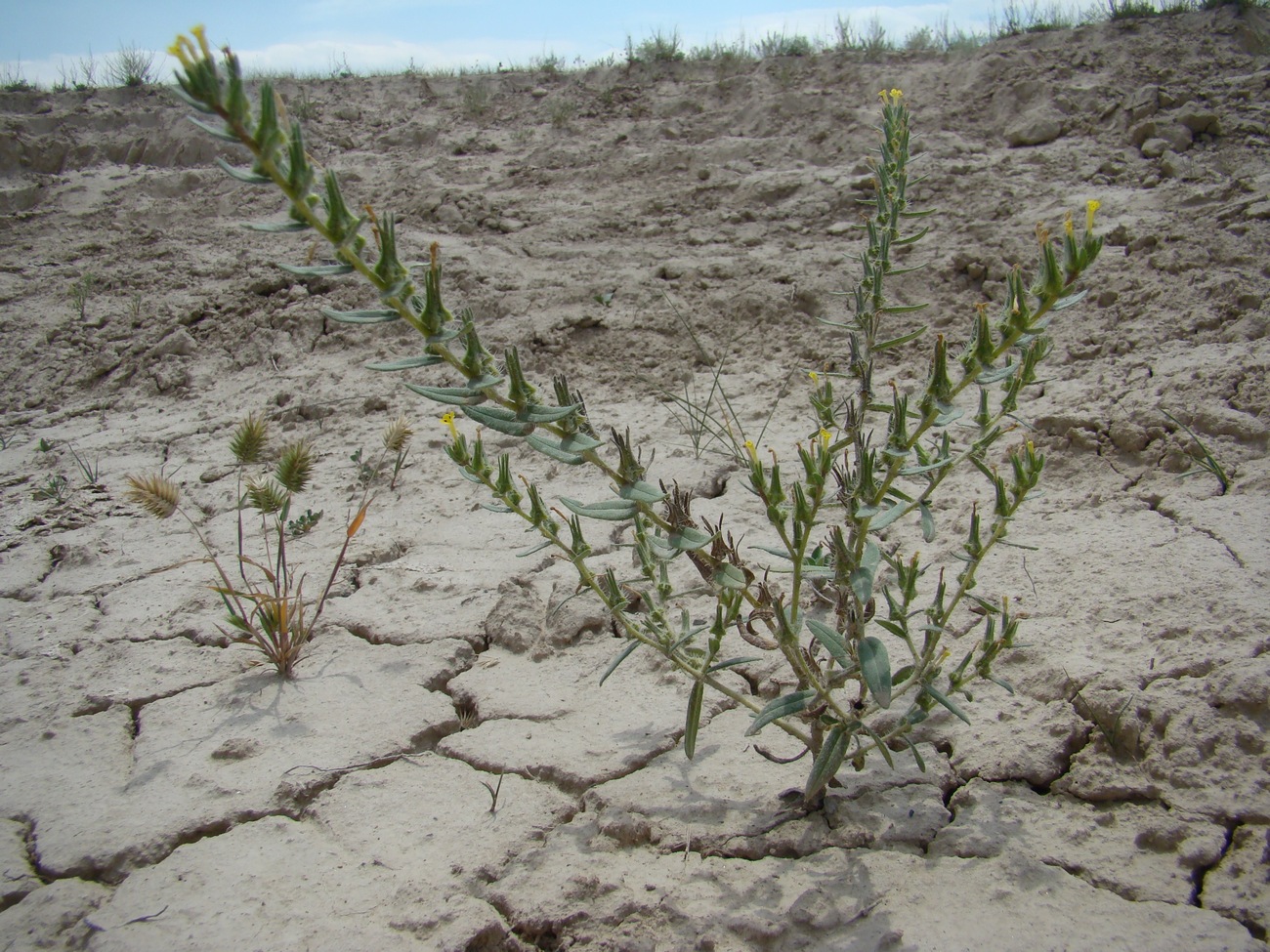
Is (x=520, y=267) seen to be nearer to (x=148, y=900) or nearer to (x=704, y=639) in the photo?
(x=704, y=639)

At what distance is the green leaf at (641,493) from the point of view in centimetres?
137

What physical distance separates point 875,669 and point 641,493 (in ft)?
1.57

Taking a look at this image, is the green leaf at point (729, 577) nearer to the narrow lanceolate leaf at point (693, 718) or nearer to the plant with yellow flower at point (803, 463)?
the plant with yellow flower at point (803, 463)

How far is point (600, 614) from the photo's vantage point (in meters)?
2.39

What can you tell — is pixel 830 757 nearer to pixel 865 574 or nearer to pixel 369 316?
pixel 865 574

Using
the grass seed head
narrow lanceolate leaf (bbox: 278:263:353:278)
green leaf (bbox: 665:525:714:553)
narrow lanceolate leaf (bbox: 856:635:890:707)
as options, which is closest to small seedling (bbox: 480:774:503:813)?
green leaf (bbox: 665:525:714:553)

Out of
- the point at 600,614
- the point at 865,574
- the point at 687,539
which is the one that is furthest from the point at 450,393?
the point at 600,614

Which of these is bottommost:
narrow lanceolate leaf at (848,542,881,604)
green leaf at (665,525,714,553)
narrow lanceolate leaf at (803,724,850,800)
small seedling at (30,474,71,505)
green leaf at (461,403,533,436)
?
narrow lanceolate leaf at (803,724,850,800)

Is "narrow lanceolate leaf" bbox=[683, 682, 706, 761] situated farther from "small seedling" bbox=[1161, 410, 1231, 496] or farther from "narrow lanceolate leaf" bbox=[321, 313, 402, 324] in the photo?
Result: "small seedling" bbox=[1161, 410, 1231, 496]

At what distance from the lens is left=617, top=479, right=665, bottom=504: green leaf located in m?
1.37

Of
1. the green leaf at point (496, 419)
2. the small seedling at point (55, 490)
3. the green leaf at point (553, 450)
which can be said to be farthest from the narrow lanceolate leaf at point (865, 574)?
the small seedling at point (55, 490)

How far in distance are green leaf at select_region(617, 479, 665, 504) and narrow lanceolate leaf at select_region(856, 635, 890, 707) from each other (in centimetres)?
42

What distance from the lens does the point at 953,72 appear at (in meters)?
5.42

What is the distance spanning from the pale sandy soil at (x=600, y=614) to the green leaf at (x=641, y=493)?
75cm
